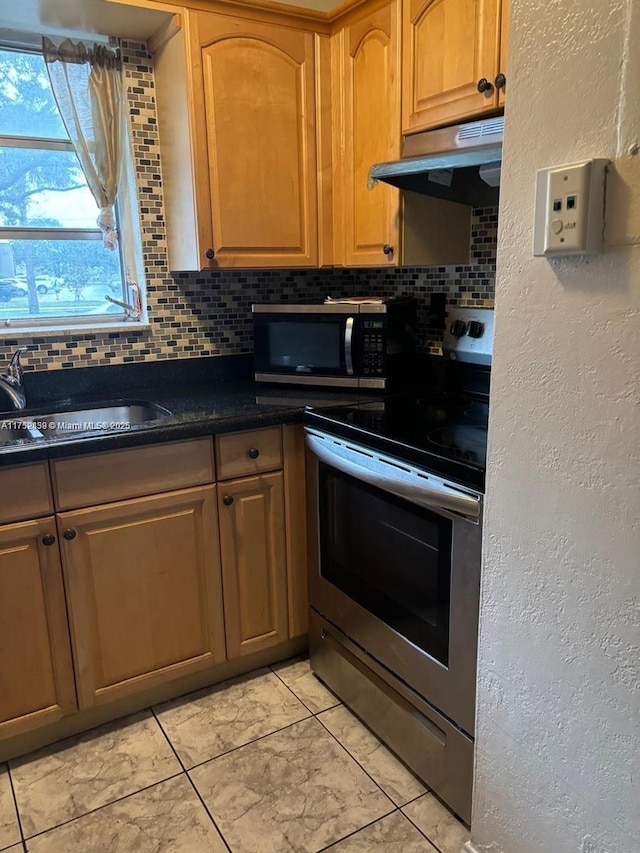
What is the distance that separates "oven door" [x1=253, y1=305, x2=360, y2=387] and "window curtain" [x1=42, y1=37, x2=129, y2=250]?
67cm

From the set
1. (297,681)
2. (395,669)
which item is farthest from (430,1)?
(297,681)

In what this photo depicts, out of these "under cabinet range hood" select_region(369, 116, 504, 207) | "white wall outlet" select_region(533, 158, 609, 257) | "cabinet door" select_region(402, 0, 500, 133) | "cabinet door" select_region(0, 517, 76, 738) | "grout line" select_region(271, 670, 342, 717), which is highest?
"cabinet door" select_region(402, 0, 500, 133)

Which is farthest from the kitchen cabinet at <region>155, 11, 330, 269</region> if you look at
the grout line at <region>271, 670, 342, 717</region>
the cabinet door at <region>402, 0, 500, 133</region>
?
the grout line at <region>271, 670, 342, 717</region>

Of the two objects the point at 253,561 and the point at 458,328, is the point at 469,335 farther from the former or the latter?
the point at 253,561

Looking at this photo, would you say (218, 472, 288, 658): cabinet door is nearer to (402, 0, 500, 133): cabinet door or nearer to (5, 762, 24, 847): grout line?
(5, 762, 24, 847): grout line

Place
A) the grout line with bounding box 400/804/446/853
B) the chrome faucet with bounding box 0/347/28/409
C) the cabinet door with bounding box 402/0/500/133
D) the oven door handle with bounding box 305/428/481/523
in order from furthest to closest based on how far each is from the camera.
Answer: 1. the chrome faucet with bounding box 0/347/28/409
2. the cabinet door with bounding box 402/0/500/133
3. the grout line with bounding box 400/804/446/853
4. the oven door handle with bounding box 305/428/481/523

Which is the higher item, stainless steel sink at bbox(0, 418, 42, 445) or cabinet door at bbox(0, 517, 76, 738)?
stainless steel sink at bbox(0, 418, 42, 445)

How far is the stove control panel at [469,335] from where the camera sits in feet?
6.78

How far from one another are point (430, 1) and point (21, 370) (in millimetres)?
1622

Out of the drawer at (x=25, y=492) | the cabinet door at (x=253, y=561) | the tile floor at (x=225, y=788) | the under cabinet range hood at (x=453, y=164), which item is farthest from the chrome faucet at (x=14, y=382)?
the under cabinet range hood at (x=453, y=164)

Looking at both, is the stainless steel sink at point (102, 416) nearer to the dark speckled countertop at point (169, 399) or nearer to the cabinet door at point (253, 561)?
the dark speckled countertop at point (169, 399)

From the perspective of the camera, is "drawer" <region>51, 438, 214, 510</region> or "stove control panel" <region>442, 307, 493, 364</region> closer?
"drawer" <region>51, 438, 214, 510</region>

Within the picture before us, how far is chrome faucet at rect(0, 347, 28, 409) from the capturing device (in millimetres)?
2016

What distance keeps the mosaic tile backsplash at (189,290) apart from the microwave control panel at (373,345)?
0.29 metres
